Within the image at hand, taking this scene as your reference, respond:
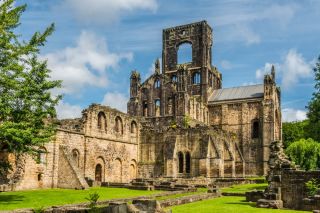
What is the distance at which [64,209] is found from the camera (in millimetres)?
14188

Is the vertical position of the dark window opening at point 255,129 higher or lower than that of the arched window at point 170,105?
lower

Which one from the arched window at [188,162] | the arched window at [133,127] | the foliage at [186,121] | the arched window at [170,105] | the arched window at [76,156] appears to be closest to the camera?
the arched window at [76,156]

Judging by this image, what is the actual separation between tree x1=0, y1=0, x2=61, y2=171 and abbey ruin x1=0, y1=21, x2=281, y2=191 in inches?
79.2

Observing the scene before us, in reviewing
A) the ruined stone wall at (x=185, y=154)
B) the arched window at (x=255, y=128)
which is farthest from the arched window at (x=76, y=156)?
the arched window at (x=255, y=128)

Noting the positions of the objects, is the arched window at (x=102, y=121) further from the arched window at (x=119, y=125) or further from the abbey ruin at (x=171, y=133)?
the arched window at (x=119, y=125)

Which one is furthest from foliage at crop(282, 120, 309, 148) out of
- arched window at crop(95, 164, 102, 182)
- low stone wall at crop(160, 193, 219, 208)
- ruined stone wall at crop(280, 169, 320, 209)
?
ruined stone wall at crop(280, 169, 320, 209)

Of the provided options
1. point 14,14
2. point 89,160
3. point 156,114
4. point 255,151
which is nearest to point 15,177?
point 89,160

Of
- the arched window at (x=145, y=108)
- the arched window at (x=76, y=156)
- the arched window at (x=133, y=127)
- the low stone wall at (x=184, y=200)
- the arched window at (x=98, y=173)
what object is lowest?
the low stone wall at (x=184, y=200)

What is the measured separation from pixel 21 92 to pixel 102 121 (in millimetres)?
18932

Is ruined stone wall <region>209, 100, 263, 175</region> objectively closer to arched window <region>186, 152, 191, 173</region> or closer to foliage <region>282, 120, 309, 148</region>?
arched window <region>186, 152, 191, 173</region>

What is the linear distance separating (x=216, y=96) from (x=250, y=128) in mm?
8336

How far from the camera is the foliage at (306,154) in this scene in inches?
1646

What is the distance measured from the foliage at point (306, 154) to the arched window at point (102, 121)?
19256mm

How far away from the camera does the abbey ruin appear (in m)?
31.3
